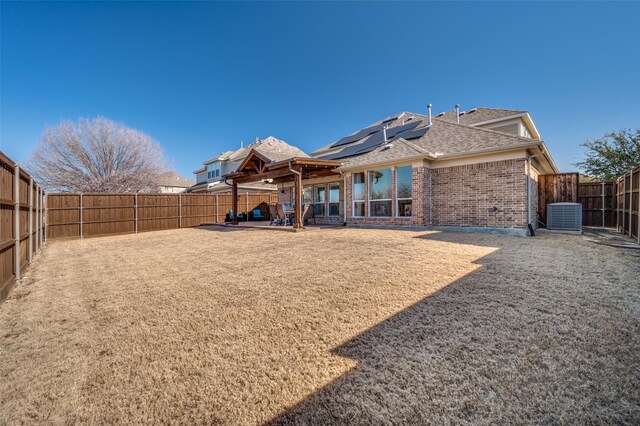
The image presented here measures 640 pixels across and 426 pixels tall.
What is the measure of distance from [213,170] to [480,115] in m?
24.0

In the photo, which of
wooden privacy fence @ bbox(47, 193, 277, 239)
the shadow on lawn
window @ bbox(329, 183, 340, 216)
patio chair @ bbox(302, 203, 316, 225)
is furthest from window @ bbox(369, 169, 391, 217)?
wooden privacy fence @ bbox(47, 193, 277, 239)

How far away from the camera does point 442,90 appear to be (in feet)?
53.5

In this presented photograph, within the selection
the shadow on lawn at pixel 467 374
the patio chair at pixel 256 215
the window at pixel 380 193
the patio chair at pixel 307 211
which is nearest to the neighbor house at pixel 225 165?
the patio chair at pixel 256 215

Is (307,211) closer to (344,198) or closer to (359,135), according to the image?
(344,198)

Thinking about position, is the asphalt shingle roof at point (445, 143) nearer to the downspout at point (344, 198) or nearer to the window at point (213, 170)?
the downspout at point (344, 198)

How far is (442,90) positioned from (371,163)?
8977mm

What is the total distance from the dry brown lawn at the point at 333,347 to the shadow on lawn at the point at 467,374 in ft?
0.04

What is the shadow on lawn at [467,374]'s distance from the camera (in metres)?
1.63

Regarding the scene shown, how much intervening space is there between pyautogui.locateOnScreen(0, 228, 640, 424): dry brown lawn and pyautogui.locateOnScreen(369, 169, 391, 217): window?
22.4ft

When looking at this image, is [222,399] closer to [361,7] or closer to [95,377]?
[95,377]

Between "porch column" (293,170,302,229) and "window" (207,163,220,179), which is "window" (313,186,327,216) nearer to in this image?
"porch column" (293,170,302,229)

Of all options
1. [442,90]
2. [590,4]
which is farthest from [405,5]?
[442,90]

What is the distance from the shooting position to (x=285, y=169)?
11164mm

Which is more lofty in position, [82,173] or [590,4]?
[590,4]
